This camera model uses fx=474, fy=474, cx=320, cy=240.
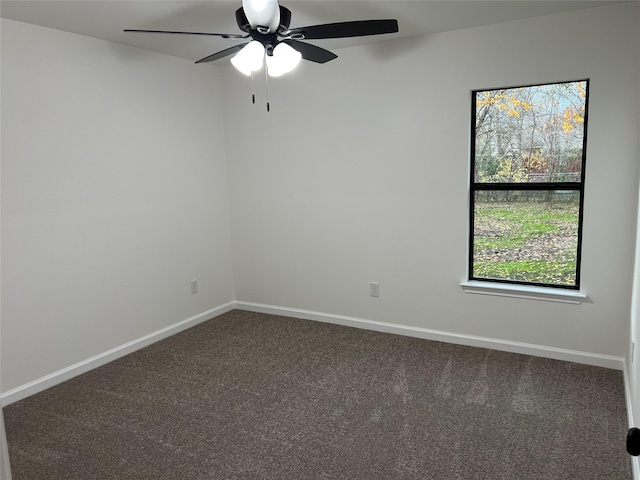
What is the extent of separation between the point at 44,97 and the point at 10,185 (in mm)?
620

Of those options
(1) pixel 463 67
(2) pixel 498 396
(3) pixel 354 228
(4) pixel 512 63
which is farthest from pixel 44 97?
(2) pixel 498 396

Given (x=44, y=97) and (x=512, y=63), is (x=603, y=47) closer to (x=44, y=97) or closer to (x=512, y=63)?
(x=512, y=63)

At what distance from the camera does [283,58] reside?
100.0 inches

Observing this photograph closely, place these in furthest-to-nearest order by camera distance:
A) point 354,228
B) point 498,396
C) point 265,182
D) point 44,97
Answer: point 265,182 → point 354,228 → point 44,97 → point 498,396

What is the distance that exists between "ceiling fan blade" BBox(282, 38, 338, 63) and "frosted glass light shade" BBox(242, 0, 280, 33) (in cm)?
25

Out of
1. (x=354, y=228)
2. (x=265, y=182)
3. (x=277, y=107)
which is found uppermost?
(x=277, y=107)

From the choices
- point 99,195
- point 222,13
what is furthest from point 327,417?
point 222,13

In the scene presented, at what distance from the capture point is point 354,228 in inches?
159

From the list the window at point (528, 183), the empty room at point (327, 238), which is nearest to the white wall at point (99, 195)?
the empty room at point (327, 238)

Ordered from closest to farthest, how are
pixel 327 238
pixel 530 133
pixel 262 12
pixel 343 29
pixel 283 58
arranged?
pixel 262 12, pixel 343 29, pixel 283 58, pixel 530 133, pixel 327 238

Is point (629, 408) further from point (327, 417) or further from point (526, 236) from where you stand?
point (327, 417)

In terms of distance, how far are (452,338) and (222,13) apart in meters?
2.86

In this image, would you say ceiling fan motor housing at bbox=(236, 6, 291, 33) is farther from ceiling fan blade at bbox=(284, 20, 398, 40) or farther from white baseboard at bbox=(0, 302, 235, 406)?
white baseboard at bbox=(0, 302, 235, 406)

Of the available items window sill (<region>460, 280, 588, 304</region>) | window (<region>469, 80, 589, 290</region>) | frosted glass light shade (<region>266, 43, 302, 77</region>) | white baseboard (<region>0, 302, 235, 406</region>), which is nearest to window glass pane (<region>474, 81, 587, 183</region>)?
window (<region>469, 80, 589, 290</region>)
